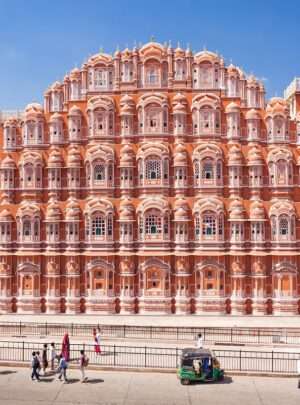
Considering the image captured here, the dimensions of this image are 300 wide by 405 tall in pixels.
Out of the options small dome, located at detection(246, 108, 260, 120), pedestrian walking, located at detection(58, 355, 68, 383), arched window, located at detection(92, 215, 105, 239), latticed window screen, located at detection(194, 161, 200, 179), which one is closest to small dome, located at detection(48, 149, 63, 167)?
arched window, located at detection(92, 215, 105, 239)

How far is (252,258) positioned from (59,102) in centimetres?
2498

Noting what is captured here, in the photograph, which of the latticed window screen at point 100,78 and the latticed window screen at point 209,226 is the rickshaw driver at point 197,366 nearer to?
the latticed window screen at point 209,226

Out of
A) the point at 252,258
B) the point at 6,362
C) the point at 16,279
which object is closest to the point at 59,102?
the point at 16,279

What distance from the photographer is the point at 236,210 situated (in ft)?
160

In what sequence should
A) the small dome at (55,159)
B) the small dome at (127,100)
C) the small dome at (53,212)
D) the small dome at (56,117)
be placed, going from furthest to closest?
1. the small dome at (56,117)
2. the small dome at (127,100)
3. the small dome at (55,159)
4. the small dome at (53,212)

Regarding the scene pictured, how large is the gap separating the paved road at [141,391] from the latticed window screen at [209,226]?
20.3 meters

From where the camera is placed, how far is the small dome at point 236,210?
4869 cm

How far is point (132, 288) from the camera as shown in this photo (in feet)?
161

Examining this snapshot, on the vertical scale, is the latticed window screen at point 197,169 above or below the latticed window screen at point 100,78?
below

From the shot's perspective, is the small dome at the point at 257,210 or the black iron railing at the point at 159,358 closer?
the black iron railing at the point at 159,358

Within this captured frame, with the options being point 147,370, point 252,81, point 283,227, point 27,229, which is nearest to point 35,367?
point 147,370

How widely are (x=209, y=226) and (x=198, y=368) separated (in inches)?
857

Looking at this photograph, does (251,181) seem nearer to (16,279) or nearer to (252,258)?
(252,258)

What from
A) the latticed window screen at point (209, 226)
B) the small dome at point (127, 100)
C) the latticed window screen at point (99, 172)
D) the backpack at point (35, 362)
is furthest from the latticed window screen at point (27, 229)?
the backpack at point (35, 362)
